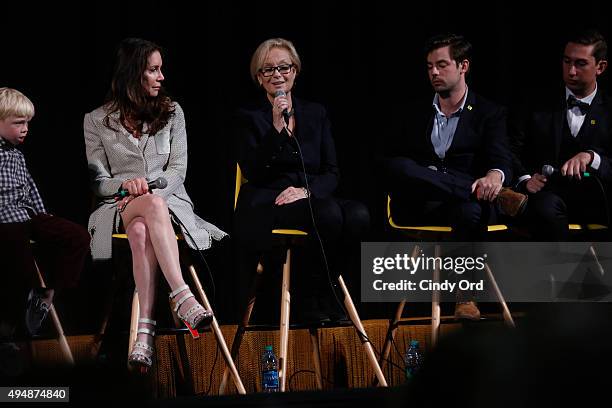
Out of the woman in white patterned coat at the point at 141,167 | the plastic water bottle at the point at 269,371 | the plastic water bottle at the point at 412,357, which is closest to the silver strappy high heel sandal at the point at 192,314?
the woman in white patterned coat at the point at 141,167

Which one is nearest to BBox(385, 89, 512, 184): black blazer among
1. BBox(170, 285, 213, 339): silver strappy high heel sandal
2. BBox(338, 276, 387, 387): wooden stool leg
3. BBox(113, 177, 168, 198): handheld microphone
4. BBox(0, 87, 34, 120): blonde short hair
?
BBox(338, 276, 387, 387): wooden stool leg

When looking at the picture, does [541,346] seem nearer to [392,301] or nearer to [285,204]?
[285,204]

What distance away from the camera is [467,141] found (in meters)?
3.57

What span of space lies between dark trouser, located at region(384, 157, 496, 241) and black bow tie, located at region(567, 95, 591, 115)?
64 cm

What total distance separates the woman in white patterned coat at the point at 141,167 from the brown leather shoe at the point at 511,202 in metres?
1.12

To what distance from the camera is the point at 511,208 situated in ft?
11.0

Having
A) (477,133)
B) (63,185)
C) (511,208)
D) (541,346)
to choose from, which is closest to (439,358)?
(541,346)

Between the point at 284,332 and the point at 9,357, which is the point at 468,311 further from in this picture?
the point at 9,357

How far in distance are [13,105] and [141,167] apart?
20.3 inches

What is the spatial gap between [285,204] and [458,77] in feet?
3.27

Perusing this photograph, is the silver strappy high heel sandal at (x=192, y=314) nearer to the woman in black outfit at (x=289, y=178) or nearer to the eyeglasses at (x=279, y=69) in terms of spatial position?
the woman in black outfit at (x=289, y=178)

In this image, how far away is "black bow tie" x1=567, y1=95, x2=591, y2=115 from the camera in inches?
146

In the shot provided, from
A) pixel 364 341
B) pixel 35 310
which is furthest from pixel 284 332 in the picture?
pixel 35 310

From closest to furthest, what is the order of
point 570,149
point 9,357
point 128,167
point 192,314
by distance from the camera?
point 9,357, point 192,314, point 128,167, point 570,149
